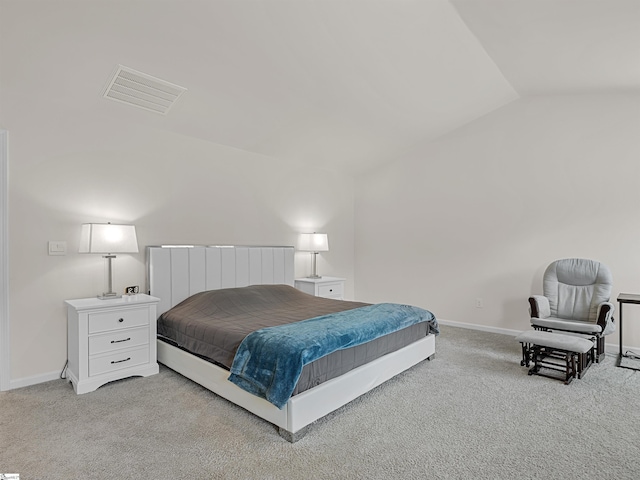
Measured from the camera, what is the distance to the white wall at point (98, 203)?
9.71 ft

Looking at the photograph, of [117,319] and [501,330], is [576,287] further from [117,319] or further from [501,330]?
[117,319]

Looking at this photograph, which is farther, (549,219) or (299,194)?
(299,194)

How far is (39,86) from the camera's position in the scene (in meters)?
2.86

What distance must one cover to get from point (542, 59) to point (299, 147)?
2.72 meters

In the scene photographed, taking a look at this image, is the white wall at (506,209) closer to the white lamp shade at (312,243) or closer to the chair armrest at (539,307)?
the chair armrest at (539,307)

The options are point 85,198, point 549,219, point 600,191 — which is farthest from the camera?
point 549,219

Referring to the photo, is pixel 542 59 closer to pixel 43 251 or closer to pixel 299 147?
pixel 299 147

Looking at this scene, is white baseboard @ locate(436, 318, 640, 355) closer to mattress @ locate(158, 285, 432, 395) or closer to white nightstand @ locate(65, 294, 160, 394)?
mattress @ locate(158, 285, 432, 395)

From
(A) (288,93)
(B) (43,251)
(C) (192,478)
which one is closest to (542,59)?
(A) (288,93)

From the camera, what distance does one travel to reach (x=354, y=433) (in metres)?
2.23

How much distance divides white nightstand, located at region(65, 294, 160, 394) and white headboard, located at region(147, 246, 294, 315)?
42 centimetres

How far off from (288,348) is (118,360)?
5.42 ft

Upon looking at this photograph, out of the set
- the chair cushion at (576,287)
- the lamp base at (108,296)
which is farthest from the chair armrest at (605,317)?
the lamp base at (108,296)

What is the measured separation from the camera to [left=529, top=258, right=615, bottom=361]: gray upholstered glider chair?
3471 mm
